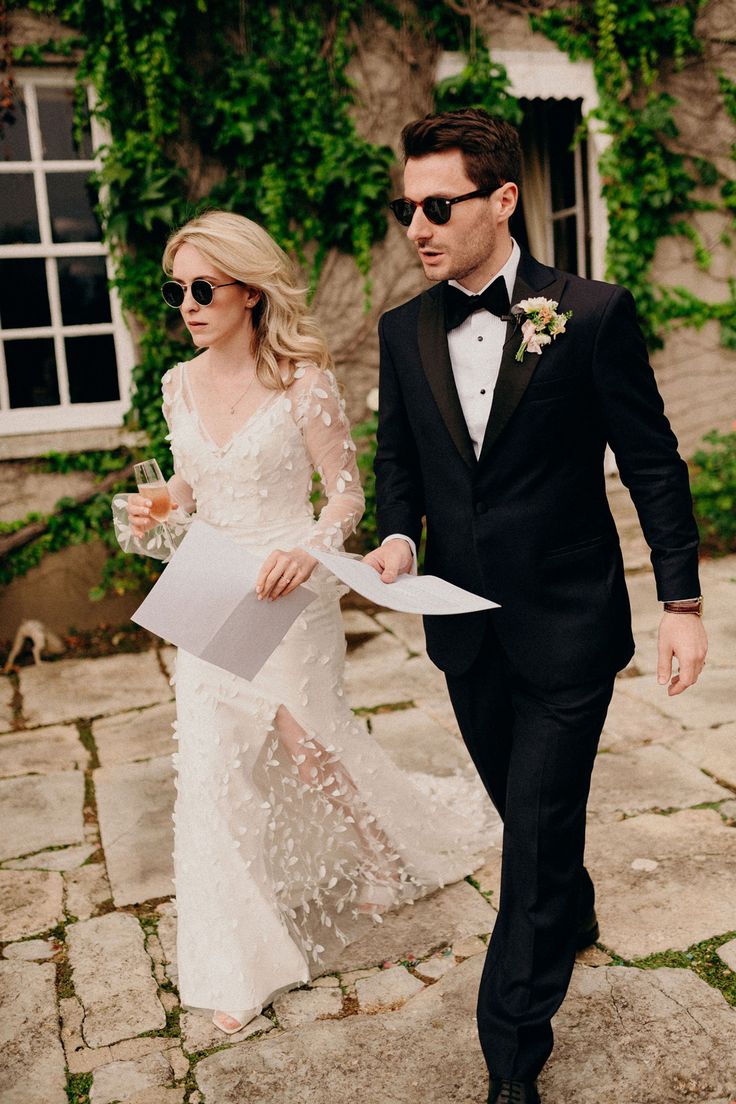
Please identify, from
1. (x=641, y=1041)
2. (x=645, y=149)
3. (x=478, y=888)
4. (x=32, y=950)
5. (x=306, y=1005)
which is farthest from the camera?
(x=645, y=149)

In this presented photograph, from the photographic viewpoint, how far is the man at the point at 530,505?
7.26ft

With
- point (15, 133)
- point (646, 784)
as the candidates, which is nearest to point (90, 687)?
point (646, 784)

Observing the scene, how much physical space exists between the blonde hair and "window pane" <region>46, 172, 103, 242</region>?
3.67 m

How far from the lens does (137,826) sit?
3926 millimetres

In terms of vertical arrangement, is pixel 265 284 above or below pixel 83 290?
below

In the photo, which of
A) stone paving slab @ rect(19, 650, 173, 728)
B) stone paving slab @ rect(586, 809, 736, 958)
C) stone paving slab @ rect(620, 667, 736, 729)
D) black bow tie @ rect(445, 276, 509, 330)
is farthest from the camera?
stone paving slab @ rect(19, 650, 173, 728)

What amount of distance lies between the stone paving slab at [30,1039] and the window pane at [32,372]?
4.20 metres

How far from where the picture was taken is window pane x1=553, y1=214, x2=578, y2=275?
26.6 ft

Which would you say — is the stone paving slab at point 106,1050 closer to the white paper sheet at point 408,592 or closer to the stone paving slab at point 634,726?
the white paper sheet at point 408,592

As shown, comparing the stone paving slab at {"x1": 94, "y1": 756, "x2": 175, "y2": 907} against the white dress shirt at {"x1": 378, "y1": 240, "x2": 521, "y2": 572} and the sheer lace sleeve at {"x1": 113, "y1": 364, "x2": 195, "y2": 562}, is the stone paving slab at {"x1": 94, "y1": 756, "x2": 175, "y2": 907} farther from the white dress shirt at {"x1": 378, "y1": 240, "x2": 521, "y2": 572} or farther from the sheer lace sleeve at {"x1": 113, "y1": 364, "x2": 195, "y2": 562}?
the white dress shirt at {"x1": 378, "y1": 240, "x2": 521, "y2": 572}

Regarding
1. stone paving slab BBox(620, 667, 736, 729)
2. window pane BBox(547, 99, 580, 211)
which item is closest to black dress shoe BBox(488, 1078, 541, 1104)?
stone paving slab BBox(620, 667, 736, 729)

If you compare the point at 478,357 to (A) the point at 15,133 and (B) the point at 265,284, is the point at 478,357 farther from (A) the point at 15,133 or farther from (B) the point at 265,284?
(A) the point at 15,133

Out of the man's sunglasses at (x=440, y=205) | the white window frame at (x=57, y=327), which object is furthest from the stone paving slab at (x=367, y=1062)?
the white window frame at (x=57, y=327)

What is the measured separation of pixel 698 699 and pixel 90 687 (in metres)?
3.08
